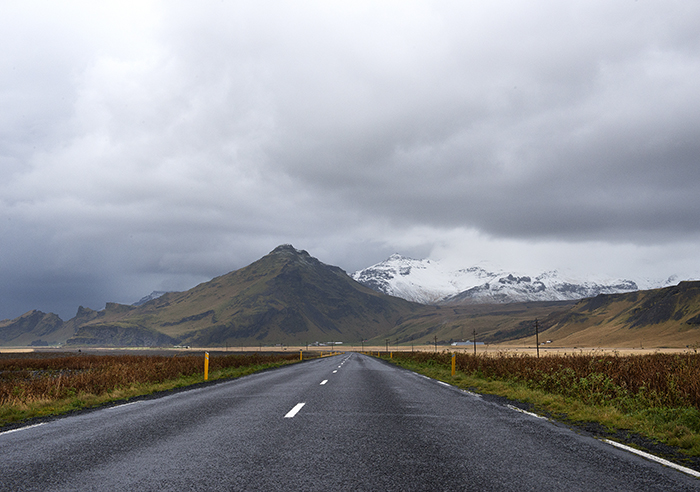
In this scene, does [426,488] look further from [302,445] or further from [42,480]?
[42,480]

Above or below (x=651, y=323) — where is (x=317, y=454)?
above

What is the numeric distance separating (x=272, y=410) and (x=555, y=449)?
19.1 ft

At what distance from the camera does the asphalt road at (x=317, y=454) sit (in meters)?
4.68

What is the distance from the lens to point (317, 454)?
5.77m

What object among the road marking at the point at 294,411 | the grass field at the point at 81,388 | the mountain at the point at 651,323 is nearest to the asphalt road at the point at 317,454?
the road marking at the point at 294,411

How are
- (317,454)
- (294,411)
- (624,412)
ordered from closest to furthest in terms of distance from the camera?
1. (317,454)
2. (294,411)
3. (624,412)

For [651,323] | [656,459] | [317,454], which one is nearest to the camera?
[317,454]

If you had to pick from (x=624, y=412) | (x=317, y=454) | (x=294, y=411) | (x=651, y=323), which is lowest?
(x=651, y=323)

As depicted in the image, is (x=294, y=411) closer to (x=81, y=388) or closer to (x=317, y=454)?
(x=317, y=454)

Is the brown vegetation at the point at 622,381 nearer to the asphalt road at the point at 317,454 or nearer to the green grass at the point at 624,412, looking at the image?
the green grass at the point at 624,412

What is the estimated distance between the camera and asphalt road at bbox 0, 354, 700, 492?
4.68m

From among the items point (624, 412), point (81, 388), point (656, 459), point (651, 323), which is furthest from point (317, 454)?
point (651, 323)

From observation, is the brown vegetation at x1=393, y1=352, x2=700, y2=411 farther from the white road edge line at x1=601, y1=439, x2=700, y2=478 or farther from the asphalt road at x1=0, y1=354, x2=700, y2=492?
the white road edge line at x1=601, y1=439, x2=700, y2=478

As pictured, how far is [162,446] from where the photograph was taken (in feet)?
20.7
